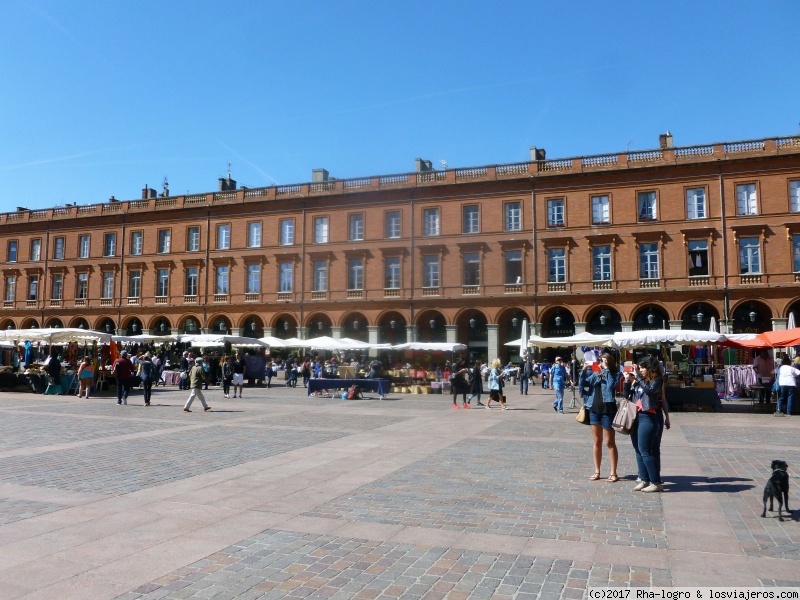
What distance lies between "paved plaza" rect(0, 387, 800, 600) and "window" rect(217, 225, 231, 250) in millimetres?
34059

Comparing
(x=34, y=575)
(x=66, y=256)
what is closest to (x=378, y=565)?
(x=34, y=575)

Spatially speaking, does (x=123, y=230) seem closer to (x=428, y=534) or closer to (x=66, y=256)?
(x=66, y=256)

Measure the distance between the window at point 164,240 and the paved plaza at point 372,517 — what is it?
121ft

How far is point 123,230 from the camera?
49.5 meters

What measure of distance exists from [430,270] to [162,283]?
67.7 feet

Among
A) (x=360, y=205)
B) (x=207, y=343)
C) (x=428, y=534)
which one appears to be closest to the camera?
(x=428, y=534)

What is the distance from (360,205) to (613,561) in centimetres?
3895

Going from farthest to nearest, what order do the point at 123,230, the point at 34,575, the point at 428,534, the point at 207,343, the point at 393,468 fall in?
the point at 123,230, the point at 207,343, the point at 393,468, the point at 428,534, the point at 34,575

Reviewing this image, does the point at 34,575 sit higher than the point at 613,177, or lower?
lower

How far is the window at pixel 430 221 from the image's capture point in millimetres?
41219

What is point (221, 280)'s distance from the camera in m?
46.2

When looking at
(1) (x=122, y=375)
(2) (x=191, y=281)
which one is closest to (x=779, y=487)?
(1) (x=122, y=375)

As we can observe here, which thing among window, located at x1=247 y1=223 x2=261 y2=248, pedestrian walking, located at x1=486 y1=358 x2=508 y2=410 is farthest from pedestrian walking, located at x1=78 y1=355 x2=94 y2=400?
window, located at x1=247 y1=223 x2=261 y2=248

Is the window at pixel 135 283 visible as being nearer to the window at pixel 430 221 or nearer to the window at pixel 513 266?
the window at pixel 430 221
